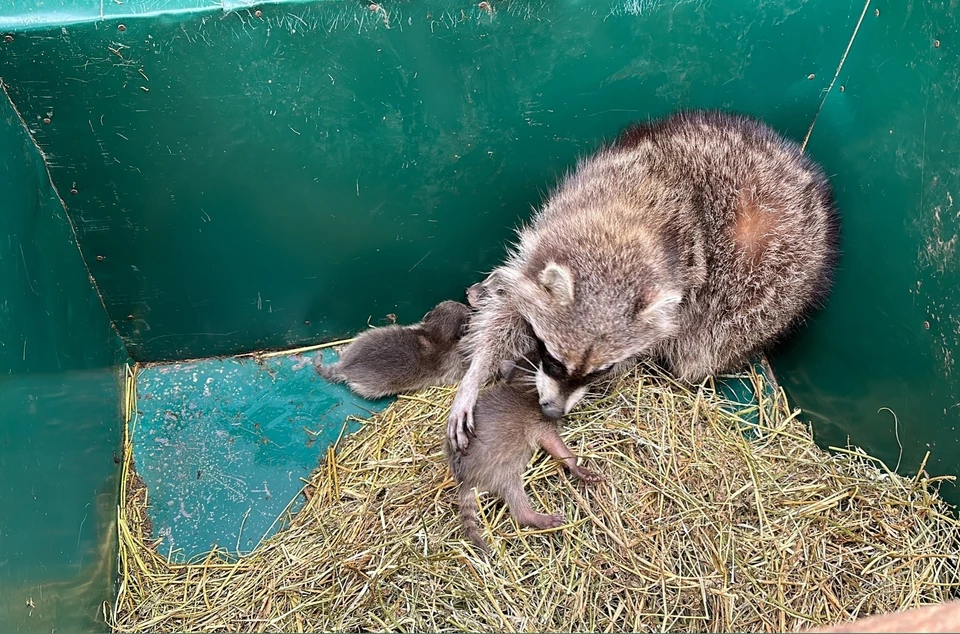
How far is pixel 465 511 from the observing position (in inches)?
109

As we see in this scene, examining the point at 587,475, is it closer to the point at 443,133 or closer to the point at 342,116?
the point at 443,133

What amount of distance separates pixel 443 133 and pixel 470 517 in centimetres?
155

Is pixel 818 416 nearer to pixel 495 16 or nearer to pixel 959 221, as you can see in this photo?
pixel 959 221

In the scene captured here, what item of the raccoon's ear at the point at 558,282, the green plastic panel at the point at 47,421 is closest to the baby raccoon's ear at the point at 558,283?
the raccoon's ear at the point at 558,282

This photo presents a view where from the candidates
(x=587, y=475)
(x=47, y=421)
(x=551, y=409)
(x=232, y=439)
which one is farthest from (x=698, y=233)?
(x=47, y=421)

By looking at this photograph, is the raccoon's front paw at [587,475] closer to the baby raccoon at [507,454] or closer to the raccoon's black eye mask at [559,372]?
the baby raccoon at [507,454]

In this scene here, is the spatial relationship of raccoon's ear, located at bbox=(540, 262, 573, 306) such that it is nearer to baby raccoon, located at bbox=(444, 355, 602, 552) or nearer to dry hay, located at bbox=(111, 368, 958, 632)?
baby raccoon, located at bbox=(444, 355, 602, 552)

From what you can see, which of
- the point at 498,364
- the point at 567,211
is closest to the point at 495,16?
the point at 567,211

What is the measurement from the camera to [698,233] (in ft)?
10.4

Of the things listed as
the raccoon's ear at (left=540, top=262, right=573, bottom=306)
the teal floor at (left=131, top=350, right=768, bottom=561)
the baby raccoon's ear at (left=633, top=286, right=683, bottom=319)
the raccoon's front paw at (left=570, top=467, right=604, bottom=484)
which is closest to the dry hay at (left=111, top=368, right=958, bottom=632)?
the raccoon's front paw at (left=570, top=467, right=604, bottom=484)

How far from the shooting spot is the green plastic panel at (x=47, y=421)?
2.41 metres

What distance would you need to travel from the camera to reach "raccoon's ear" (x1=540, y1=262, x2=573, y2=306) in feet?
8.77

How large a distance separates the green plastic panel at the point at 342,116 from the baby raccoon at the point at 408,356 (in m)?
0.27

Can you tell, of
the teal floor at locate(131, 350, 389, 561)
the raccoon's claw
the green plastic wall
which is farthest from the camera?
the teal floor at locate(131, 350, 389, 561)
